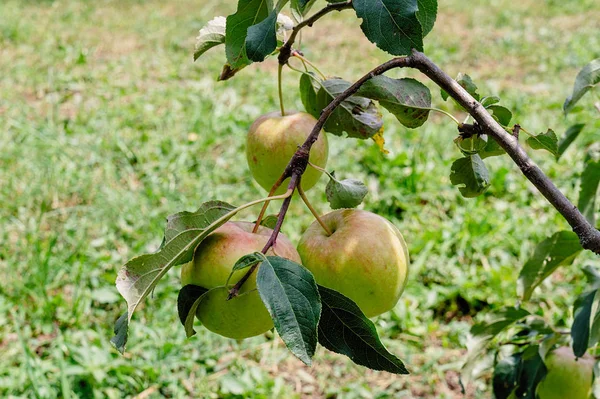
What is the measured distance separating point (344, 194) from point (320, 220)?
1.5 inches

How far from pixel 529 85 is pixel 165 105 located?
2.03 m

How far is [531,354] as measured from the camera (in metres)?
1.11

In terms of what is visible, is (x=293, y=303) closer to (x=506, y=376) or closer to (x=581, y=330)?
(x=581, y=330)

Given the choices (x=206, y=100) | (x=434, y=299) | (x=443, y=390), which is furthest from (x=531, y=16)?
(x=443, y=390)

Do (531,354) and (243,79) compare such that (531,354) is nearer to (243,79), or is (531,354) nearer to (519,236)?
(519,236)

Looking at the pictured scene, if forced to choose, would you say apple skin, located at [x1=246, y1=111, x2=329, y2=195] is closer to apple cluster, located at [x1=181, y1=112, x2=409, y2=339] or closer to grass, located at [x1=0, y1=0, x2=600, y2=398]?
apple cluster, located at [x1=181, y1=112, x2=409, y2=339]

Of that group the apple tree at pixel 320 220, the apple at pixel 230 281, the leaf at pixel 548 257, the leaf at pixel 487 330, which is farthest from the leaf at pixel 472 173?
the leaf at pixel 487 330

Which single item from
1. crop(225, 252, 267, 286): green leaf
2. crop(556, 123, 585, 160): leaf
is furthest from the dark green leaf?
crop(556, 123, 585, 160): leaf

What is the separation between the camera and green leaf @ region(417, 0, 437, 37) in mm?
618

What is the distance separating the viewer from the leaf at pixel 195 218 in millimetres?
569

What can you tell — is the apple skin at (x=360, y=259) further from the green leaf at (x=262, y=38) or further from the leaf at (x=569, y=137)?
the leaf at (x=569, y=137)

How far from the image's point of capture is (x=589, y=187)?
108 cm

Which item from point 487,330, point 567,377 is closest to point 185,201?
point 487,330

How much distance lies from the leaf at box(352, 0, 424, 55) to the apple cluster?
0.66 ft
